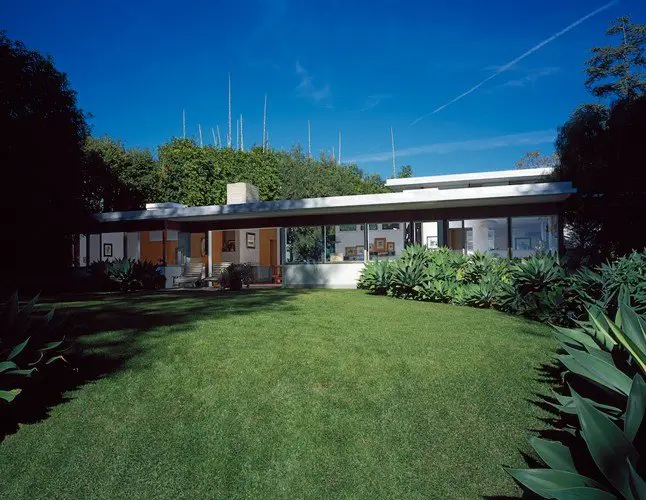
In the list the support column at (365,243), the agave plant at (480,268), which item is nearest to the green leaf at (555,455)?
the agave plant at (480,268)

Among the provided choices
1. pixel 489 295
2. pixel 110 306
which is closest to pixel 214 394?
pixel 110 306

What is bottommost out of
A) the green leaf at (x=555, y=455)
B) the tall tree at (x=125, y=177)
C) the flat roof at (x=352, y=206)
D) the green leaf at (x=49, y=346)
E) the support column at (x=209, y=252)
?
the green leaf at (x=555, y=455)

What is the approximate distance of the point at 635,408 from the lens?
1.99 meters

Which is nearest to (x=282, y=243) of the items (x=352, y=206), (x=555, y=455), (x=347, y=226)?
(x=347, y=226)

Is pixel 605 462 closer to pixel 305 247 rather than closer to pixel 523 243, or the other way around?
pixel 523 243

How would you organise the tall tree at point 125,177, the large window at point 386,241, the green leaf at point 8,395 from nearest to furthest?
the green leaf at point 8,395, the large window at point 386,241, the tall tree at point 125,177

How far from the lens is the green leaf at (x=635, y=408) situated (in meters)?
1.96

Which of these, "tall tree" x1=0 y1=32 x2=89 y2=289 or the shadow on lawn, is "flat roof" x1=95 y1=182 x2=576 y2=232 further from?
the shadow on lawn

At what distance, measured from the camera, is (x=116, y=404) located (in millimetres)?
4312

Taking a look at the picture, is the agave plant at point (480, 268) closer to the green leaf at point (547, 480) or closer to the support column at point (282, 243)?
the green leaf at point (547, 480)

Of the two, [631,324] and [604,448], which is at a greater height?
[631,324]

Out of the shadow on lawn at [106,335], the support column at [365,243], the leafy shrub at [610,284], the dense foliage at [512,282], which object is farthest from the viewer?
the support column at [365,243]

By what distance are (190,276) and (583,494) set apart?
19547 millimetres

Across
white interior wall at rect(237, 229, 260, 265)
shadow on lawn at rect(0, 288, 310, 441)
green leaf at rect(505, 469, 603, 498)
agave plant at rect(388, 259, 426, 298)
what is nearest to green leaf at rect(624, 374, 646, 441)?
green leaf at rect(505, 469, 603, 498)
